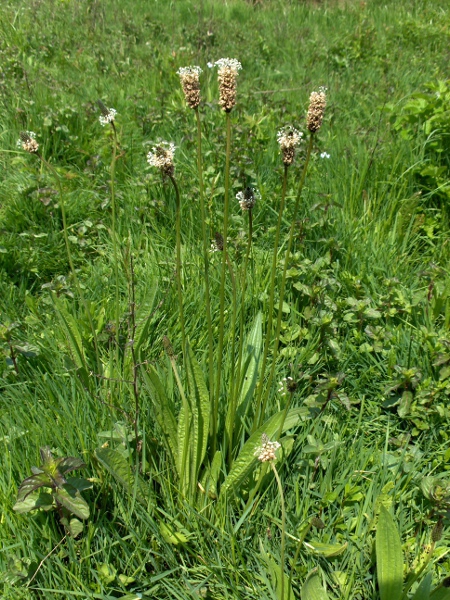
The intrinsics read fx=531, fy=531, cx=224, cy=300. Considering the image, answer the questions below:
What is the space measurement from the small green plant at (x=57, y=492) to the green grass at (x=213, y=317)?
62 mm

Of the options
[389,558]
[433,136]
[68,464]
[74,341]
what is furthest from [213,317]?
[433,136]

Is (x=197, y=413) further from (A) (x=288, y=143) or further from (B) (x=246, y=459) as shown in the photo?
(A) (x=288, y=143)

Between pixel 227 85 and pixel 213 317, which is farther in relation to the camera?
pixel 213 317

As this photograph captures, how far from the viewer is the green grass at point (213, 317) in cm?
157

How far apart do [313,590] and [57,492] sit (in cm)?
75

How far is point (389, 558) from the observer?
4.71 feet

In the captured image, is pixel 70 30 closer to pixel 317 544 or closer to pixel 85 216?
pixel 85 216

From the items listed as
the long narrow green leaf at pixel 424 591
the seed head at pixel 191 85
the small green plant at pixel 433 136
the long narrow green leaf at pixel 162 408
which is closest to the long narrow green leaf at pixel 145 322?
the long narrow green leaf at pixel 162 408

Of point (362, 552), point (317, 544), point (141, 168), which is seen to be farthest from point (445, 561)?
point (141, 168)

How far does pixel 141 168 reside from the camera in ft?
10.7

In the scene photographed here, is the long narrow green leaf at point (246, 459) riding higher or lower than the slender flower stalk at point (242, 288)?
lower

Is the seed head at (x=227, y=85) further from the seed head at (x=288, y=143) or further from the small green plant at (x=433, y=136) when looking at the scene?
the small green plant at (x=433, y=136)

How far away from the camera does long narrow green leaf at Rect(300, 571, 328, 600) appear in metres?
1.40

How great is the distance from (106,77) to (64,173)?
1555mm
